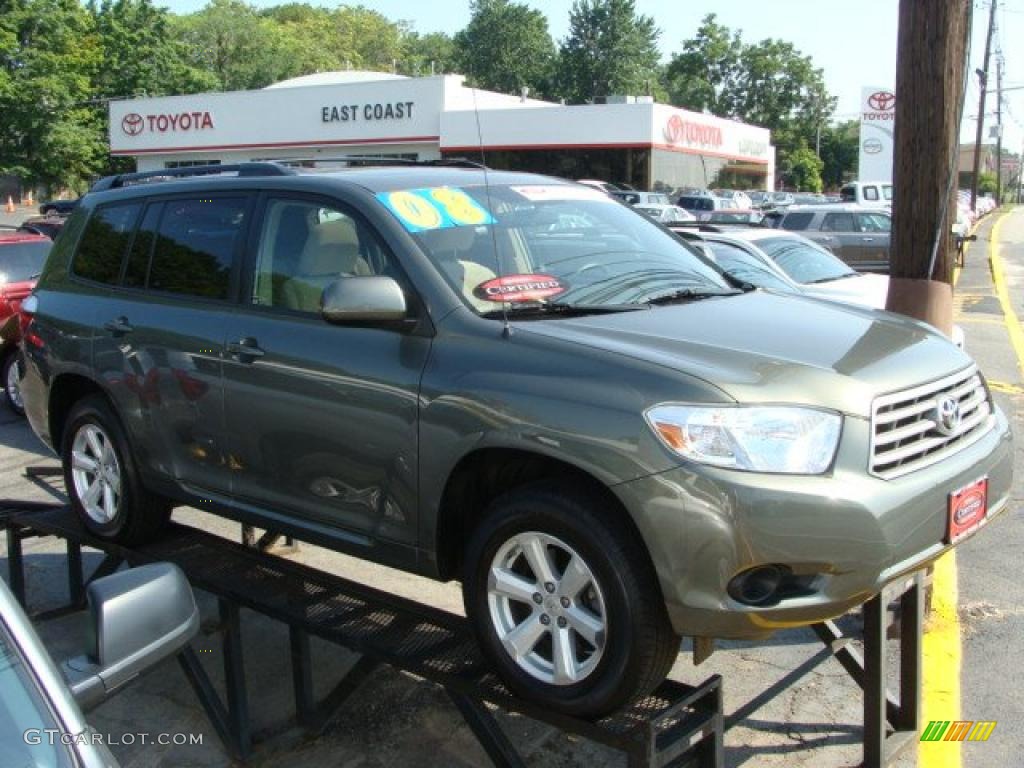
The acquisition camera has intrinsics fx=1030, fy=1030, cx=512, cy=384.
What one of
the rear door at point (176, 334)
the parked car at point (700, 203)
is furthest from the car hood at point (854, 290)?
the parked car at point (700, 203)

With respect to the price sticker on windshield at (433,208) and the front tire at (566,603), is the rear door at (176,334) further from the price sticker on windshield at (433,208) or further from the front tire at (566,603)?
the front tire at (566,603)

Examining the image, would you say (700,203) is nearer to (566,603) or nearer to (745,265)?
(745,265)

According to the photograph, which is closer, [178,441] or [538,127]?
[178,441]

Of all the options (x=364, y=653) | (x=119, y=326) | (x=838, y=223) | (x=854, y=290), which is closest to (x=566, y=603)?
(x=364, y=653)

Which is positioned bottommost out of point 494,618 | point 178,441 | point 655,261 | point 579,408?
point 494,618

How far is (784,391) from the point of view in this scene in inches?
116

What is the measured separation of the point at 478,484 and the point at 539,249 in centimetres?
99

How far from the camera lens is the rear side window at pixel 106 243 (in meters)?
4.99

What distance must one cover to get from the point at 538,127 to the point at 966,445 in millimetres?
37309

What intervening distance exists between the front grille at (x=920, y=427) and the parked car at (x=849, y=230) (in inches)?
617

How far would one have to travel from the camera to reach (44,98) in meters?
54.2

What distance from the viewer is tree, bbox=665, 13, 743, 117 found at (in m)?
92.3

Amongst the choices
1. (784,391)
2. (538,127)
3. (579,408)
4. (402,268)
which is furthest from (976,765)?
(538,127)

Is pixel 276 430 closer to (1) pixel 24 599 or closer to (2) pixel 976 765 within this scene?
(1) pixel 24 599
